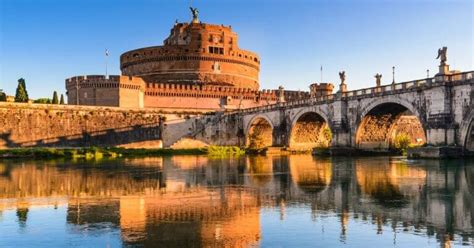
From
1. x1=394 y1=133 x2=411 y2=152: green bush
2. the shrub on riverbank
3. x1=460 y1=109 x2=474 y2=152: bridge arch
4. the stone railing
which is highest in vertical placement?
the stone railing

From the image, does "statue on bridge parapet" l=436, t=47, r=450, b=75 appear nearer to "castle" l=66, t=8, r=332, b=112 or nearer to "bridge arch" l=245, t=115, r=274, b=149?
"bridge arch" l=245, t=115, r=274, b=149

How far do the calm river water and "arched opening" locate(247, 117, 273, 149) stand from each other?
40370 millimetres

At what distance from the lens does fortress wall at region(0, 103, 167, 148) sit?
170 feet

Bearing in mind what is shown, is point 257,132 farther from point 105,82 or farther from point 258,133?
point 105,82

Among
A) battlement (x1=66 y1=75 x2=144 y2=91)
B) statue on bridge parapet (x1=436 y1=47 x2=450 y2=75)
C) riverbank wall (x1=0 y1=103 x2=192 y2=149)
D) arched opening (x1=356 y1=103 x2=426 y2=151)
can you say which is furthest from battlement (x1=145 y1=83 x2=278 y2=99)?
statue on bridge parapet (x1=436 y1=47 x2=450 y2=75)

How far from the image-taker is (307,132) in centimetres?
5500

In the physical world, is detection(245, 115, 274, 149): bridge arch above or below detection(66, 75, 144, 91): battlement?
below

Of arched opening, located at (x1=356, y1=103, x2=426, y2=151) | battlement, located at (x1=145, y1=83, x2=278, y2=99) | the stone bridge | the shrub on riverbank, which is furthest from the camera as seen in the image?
battlement, located at (x1=145, y1=83, x2=278, y2=99)

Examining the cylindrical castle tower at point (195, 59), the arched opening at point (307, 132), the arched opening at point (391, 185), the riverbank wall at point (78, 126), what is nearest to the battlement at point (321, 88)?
the cylindrical castle tower at point (195, 59)

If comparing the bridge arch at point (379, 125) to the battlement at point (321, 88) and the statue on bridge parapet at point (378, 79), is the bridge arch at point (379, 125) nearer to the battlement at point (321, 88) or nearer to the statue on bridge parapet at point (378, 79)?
the statue on bridge parapet at point (378, 79)

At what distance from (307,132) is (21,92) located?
1431 inches

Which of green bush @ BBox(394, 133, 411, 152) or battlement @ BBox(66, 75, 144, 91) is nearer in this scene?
green bush @ BBox(394, 133, 411, 152)

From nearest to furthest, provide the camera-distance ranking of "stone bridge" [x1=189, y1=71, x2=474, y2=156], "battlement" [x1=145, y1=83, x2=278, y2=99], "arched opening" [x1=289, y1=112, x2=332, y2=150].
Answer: "stone bridge" [x1=189, y1=71, x2=474, y2=156]
"arched opening" [x1=289, y1=112, x2=332, y2=150]
"battlement" [x1=145, y1=83, x2=278, y2=99]

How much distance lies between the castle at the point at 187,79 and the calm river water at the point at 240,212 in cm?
4259
